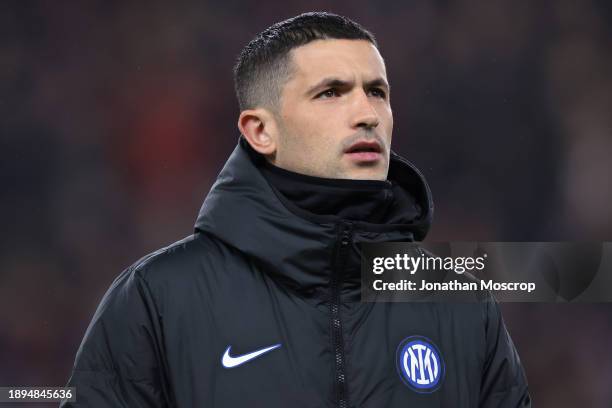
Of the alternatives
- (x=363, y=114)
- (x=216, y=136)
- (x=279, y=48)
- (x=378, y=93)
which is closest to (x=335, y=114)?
(x=363, y=114)

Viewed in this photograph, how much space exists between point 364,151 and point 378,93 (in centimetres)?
20

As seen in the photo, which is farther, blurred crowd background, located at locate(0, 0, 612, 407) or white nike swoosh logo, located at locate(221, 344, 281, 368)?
blurred crowd background, located at locate(0, 0, 612, 407)

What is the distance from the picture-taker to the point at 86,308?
556 cm

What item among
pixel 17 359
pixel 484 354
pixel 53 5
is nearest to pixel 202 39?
pixel 53 5

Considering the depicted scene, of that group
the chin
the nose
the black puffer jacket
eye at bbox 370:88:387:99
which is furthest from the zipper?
eye at bbox 370:88:387:99

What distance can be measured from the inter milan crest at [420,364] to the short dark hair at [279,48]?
0.70 metres

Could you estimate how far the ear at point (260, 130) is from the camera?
6.86 ft

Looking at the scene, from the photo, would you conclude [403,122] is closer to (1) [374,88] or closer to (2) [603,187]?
(2) [603,187]

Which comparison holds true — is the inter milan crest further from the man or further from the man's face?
the man's face

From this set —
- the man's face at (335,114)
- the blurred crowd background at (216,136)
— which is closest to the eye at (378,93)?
the man's face at (335,114)

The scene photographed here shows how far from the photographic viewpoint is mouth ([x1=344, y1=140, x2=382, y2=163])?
6.46ft

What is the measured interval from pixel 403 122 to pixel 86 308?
2.66 meters

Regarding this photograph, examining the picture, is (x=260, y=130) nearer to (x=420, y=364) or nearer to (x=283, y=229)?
(x=283, y=229)

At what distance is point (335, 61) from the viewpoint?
81.3 inches
